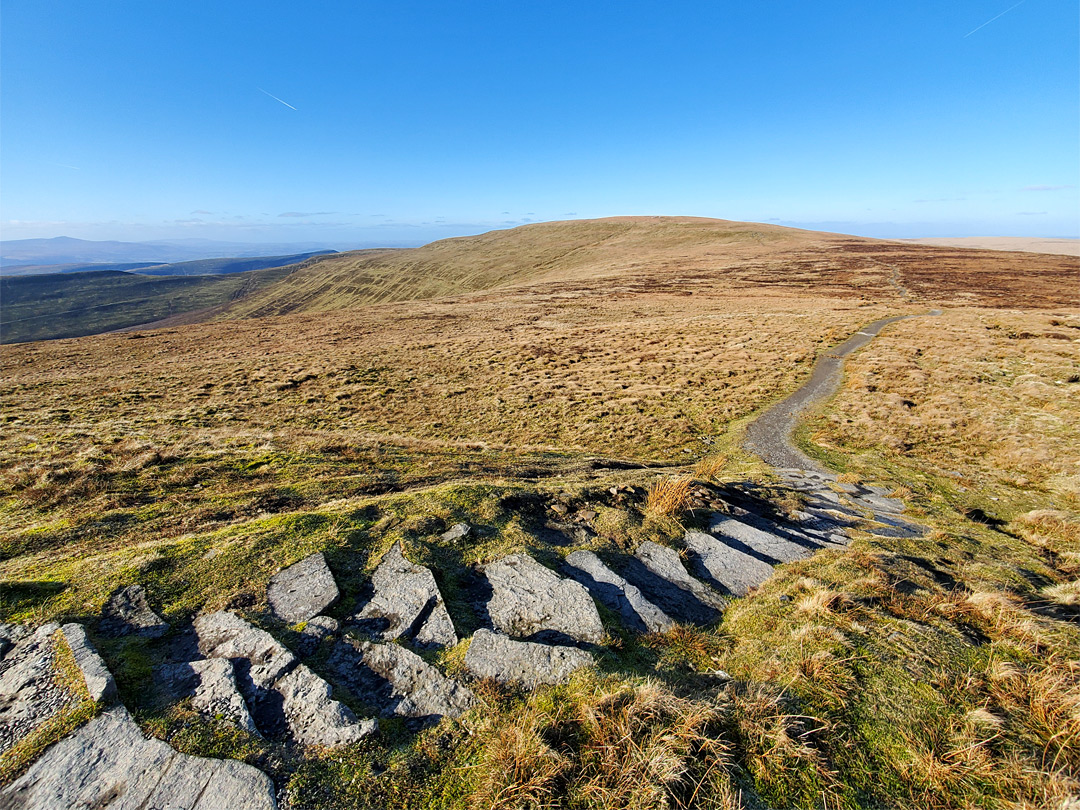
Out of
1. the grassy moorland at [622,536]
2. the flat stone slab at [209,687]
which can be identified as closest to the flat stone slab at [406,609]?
the grassy moorland at [622,536]

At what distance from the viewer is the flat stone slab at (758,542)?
6.82m

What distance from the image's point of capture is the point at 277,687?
12.5 ft

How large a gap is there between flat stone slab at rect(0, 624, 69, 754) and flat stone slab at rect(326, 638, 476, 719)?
6.38 ft

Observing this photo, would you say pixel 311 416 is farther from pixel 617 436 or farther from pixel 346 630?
pixel 346 630

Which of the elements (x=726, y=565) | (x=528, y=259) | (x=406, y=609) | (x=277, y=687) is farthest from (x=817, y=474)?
(x=528, y=259)

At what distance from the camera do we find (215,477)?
10.7m

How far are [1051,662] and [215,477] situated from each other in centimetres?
1432

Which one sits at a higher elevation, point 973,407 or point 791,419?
point 973,407

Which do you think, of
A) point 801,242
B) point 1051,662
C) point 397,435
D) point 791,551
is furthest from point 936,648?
point 801,242

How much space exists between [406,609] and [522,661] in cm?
149

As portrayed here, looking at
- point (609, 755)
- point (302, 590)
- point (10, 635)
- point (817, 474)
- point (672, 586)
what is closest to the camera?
point (609, 755)

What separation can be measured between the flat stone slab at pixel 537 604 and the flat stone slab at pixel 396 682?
3.06 ft

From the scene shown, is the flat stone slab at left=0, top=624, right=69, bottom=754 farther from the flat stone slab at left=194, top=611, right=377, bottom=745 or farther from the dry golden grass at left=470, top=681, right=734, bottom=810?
the dry golden grass at left=470, top=681, right=734, bottom=810

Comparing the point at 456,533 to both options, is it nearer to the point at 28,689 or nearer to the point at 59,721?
the point at 59,721
